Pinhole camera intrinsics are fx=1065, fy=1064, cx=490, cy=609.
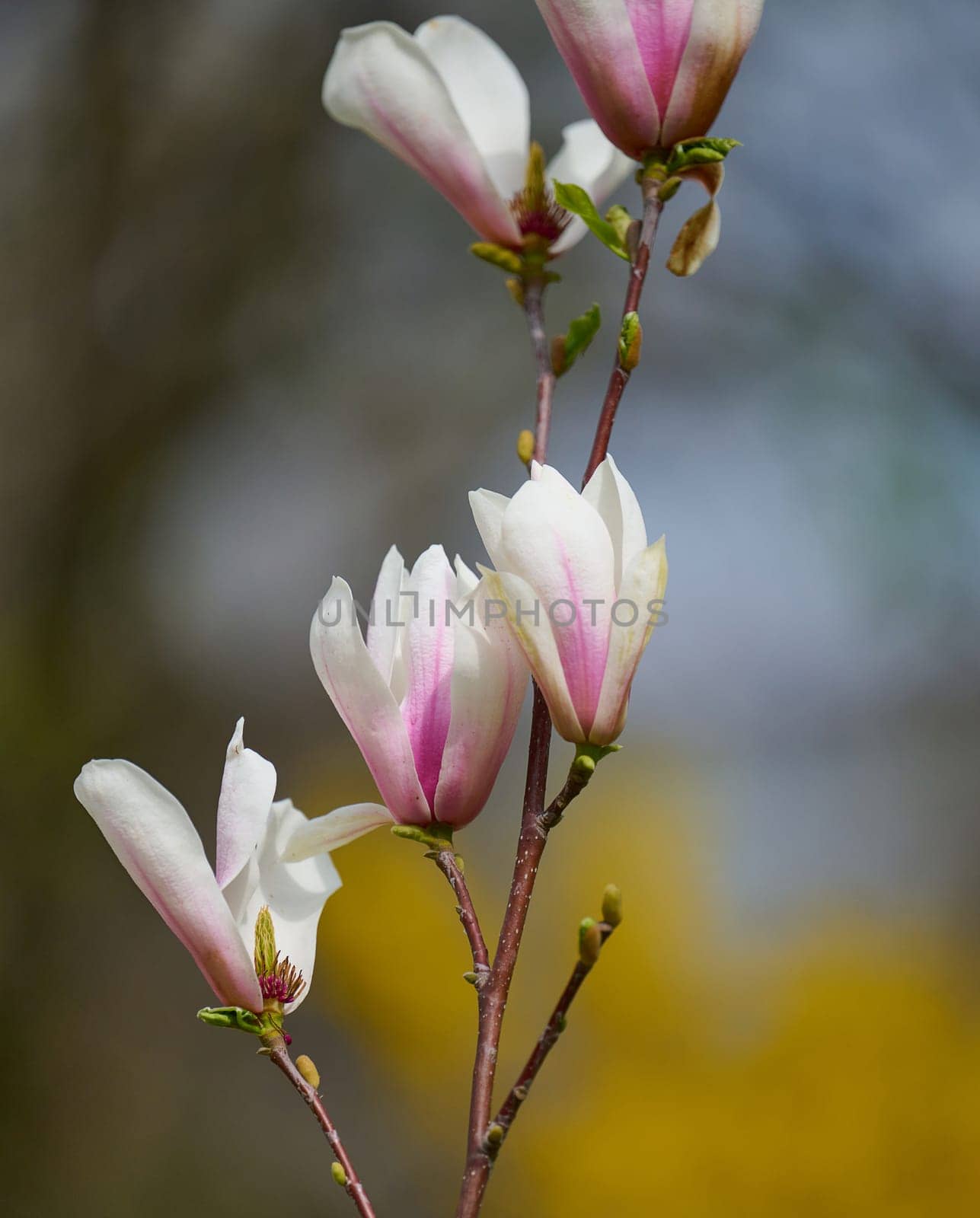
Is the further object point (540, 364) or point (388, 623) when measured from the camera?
point (540, 364)

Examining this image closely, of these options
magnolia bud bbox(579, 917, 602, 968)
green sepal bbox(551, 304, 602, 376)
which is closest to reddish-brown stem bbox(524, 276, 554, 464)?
green sepal bbox(551, 304, 602, 376)

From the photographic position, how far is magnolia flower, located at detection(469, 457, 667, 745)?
377 millimetres

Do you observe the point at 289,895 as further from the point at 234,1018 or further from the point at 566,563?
the point at 566,563

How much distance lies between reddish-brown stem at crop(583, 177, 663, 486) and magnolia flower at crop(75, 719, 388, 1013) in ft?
0.57

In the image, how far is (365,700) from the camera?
16.1 inches

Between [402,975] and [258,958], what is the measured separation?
328cm

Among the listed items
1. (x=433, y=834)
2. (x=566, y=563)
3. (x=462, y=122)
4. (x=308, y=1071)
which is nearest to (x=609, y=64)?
(x=462, y=122)

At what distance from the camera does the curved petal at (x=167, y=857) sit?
384mm

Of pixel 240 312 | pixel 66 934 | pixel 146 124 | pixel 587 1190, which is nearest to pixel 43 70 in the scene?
pixel 146 124

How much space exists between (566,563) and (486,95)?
34 centimetres

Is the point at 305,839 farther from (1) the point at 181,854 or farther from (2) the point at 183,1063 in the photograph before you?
(2) the point at 183,1063

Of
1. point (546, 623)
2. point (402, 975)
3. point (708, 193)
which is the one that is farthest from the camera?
point (402, 975)

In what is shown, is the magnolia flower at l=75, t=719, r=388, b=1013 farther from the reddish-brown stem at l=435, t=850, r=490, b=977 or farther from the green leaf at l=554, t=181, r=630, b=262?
the green leaf at l=554, t=181, r=630, b=262

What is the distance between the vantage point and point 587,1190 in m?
2.90
